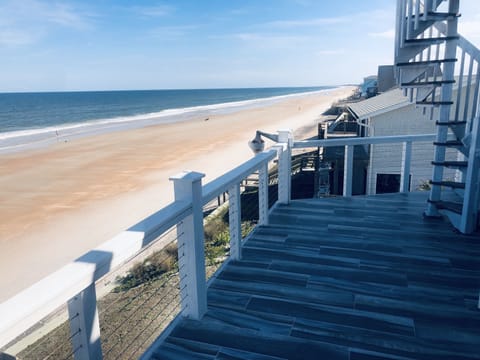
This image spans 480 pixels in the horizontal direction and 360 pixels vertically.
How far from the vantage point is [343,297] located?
2.49m

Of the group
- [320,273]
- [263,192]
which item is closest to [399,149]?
[263,192]

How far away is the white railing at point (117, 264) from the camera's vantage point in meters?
1.01

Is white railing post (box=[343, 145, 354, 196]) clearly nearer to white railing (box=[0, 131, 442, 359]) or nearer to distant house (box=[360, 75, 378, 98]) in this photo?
white railing (box=[0, 131, 442, 359])

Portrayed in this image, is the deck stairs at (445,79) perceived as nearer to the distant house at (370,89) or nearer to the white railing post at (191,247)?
the white railing post at (191,247)

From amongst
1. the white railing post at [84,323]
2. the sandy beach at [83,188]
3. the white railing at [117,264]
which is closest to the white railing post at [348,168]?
the white railing at [117,264]

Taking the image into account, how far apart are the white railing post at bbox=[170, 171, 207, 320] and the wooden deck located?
0.13 m

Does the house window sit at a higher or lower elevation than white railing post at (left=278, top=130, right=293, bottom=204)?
lower

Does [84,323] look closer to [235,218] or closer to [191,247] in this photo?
[191,247]

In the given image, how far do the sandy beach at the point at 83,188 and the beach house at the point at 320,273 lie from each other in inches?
177

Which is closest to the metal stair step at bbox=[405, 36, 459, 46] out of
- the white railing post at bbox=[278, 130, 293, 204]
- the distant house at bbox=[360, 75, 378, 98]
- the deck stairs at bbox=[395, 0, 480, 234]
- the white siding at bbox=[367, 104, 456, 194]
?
the deck stairs at bbox=[395, 0, 480, 234]

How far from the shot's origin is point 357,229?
3766mm

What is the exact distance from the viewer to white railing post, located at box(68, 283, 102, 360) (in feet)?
4.26

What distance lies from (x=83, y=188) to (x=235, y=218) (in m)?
11.5

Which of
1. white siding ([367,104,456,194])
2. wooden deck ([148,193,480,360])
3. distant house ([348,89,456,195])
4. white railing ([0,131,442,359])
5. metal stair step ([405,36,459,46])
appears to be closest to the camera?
white railing ([0,131,442,359])
